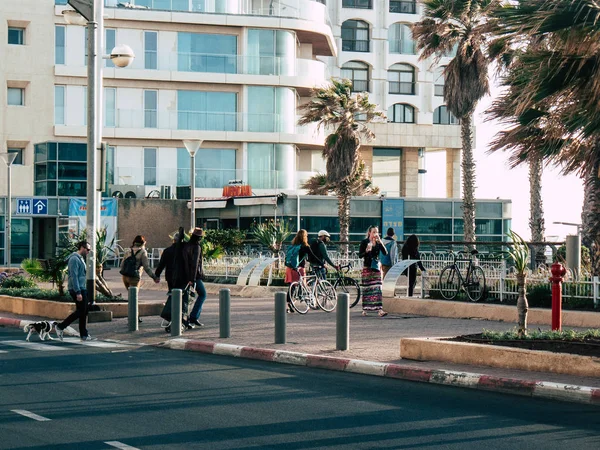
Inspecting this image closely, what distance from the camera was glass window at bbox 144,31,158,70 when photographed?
53938 millimetres

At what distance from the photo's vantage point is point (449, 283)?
22922 millimetres

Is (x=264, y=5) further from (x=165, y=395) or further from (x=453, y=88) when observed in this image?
(x=165, y=395)

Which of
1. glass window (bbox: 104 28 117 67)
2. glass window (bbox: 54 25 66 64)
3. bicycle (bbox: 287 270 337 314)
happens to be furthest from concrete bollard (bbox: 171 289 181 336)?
glass window (bbox: 54 25 66 64)

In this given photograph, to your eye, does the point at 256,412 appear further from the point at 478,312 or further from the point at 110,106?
the point at 110,106

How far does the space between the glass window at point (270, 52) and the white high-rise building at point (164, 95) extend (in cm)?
6

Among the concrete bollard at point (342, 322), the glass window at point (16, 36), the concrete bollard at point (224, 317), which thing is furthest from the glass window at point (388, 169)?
the concrete bollard at point (342, 322)

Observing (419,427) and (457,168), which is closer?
(419,427)

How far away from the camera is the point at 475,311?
21.5 metres

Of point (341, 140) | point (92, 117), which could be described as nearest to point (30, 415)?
point (92, 117)

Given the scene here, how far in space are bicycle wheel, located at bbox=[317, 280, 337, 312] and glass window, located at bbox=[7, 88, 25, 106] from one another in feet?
110

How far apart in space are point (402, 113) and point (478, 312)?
57.7 metres

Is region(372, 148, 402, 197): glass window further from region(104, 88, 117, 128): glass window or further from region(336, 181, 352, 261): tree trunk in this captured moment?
region(336, 181, 352, 261): tree trunk

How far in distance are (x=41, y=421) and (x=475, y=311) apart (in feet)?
42.7

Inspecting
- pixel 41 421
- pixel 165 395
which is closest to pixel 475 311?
pixel 165 395
